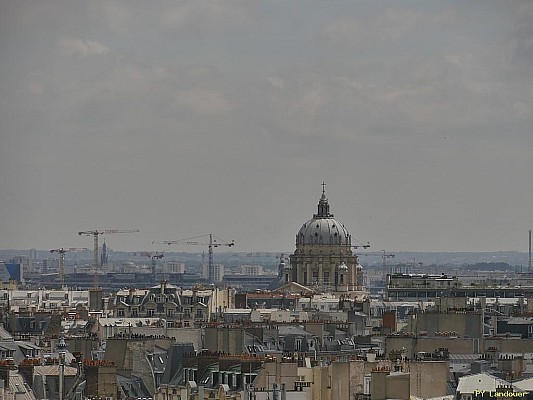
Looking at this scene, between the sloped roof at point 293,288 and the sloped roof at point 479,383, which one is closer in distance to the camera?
the sloped roof at point 479,383

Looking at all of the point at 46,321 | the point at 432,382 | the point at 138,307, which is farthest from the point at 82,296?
the point at 432,382

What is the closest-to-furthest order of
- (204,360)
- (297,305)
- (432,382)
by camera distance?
(432,382)
(204,360)
(297,305)

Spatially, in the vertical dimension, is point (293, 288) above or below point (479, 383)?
above

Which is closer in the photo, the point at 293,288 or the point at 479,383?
the point at 479,383

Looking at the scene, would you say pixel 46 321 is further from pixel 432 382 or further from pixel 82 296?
pixel 82 296

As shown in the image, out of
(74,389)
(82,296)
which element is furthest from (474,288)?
(74,389)

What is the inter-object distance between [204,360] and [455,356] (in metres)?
9.35

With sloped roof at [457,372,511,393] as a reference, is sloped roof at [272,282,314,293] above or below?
above

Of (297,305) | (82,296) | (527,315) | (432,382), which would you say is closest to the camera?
(432,382)

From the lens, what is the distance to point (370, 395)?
51.8 m

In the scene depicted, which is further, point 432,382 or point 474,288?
point 474,288

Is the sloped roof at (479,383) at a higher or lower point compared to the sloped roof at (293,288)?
lower

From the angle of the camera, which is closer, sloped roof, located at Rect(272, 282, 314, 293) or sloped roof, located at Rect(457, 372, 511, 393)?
sloped roof, located at Rect(457, 372, 511, 393)

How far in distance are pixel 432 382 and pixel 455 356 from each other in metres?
11.1
